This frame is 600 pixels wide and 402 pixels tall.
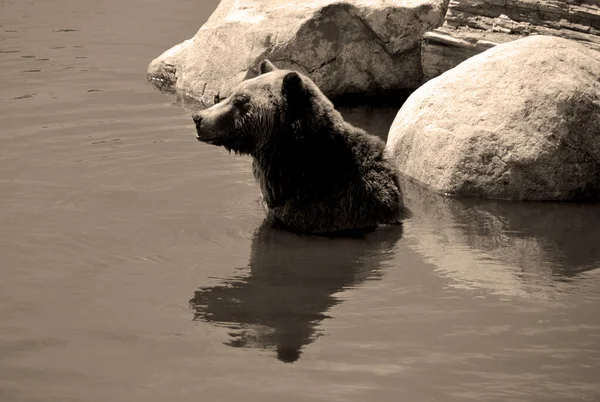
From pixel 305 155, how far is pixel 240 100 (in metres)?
0.75

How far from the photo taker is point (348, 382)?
19.8 feet

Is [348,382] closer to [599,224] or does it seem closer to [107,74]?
[599,224]

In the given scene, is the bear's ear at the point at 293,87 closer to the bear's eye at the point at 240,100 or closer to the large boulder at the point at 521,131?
the bear's eye at the point at 240,100

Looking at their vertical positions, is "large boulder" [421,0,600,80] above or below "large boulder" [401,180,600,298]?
above

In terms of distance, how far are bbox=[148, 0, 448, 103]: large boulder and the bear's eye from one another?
13.0 ft

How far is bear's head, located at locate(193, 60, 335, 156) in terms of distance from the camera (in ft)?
27.8

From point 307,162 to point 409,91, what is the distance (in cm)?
464

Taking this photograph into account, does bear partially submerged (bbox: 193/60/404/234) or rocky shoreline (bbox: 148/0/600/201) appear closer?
bear partially submerged (bbox: 193/60/404/234)

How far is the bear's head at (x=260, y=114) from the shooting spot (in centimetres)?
848

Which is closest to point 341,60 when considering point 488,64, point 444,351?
point 488,64

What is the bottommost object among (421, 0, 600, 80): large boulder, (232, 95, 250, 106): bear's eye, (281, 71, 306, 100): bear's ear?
(232, 95, 250, 106): bear's eye

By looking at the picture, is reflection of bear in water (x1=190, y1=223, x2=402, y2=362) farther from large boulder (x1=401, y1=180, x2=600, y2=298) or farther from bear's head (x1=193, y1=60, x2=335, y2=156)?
bear's head (x1=193, y1=60, x2=335, y2=156)

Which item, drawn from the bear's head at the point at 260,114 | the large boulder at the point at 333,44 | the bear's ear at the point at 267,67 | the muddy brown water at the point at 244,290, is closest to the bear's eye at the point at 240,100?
the bear's head at the point at 260,114

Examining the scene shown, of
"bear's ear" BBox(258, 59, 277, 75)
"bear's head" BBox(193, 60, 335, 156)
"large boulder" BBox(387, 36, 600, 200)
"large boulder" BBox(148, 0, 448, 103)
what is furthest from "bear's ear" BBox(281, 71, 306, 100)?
"large boulder" BBox(148, 0, 448, 103)
